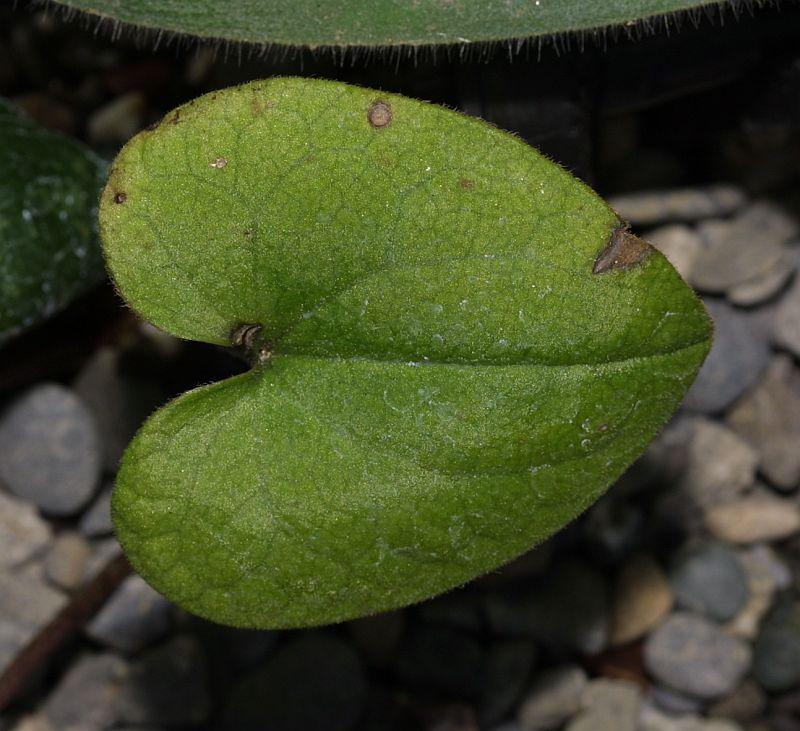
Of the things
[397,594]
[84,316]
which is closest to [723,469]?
[397,594]

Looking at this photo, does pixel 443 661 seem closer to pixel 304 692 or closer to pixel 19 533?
pixel 304 692

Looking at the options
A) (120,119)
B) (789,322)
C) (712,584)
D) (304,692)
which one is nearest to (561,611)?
(712,584)

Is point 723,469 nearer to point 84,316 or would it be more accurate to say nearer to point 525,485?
point 525,485

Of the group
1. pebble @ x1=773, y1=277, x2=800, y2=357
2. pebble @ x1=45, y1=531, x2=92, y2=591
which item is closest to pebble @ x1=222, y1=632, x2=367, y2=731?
pebble @ x1=45, y1=531, x2=92, y2=591

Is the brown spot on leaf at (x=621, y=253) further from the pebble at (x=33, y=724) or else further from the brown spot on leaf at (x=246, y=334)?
the pebble at (x=33, y=724)

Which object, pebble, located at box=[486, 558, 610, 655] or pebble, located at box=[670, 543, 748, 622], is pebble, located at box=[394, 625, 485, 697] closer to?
pebble, located at box=[486, 558, 610, 655]

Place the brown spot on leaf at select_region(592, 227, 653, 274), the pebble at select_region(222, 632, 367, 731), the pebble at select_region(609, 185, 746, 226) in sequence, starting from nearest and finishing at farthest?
the brown spot on leaf at select_region(592, 227, 653, 274) < the pebble at select_region(222, 632, 367, 731) < the pebble at select_region(609, 185, 746, 226)

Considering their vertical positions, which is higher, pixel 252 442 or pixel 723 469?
pixel 252 442
